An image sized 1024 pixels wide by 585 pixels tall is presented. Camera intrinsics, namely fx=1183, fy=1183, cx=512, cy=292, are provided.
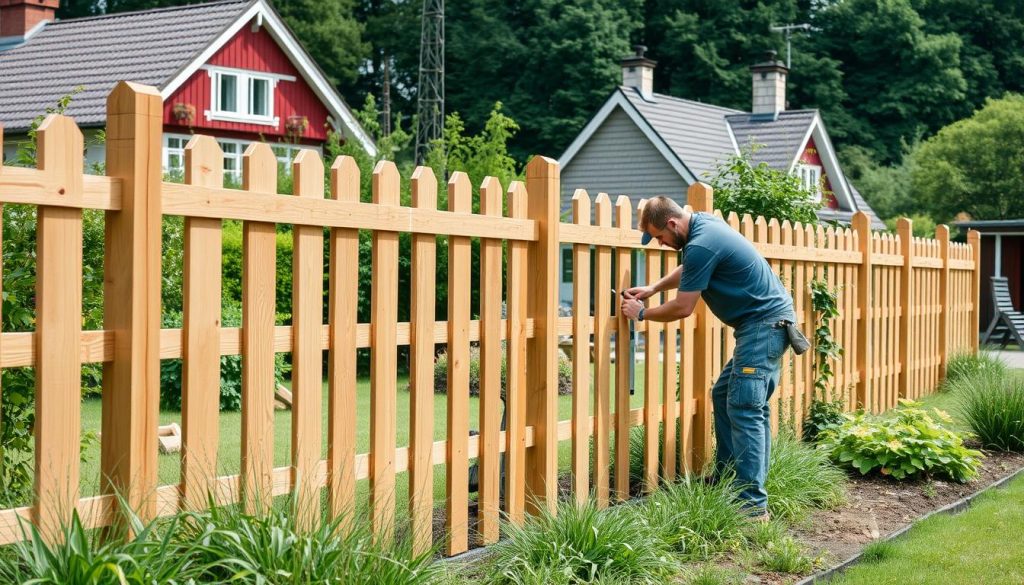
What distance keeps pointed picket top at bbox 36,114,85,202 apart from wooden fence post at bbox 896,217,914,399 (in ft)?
30.5

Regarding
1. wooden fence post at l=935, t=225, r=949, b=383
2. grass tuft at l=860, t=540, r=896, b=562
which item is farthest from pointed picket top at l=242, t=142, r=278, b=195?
wooden fence post at l=935, t=225, r=949, b=383

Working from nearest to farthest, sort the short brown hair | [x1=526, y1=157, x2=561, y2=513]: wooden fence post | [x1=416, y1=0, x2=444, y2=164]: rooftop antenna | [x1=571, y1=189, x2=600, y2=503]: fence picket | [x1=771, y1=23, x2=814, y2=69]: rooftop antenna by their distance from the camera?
[x1=526, y1=157, x2=561, y2=513]: wooden fence post, [x1=571, y1=189, x2=600, y2=503]: fence picket, the short brown hair, [x1=416, y1=0, x2=444, y2=164]: rooftop antenna, [x1=771, y1=23, x2=814, y2=69]: rooftop antenna

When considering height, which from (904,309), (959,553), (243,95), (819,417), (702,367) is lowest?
(959,553)

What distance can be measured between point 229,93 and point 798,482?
991 inches

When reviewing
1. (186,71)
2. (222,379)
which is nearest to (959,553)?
(222,379)

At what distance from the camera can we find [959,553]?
5883 millimetres

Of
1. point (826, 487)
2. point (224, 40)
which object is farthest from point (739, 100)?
point (826, 487)

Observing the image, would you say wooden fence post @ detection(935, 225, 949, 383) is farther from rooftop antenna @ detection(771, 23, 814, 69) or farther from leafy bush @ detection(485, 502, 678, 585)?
rooftop antenna @ detection(771, 23, 814, 69)

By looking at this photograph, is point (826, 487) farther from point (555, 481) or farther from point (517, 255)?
point (517, 255)

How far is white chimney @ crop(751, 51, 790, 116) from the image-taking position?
111 ft

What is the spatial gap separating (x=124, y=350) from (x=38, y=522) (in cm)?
57

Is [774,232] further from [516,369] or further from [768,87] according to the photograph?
[768,87]

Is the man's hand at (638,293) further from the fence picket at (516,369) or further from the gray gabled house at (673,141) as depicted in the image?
the gray gabled house at (673,141)

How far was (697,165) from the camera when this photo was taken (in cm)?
3050
